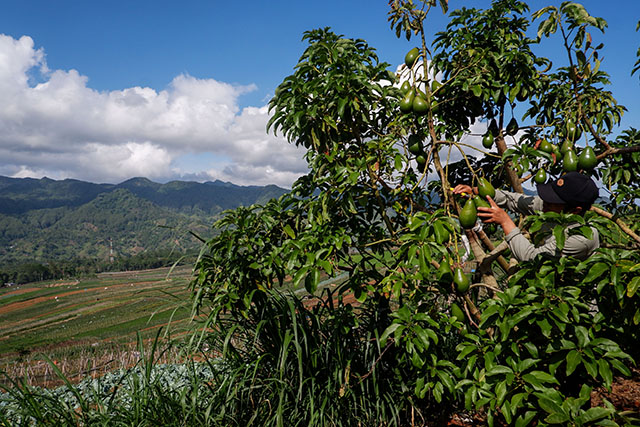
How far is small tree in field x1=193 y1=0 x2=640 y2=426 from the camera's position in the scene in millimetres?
1928

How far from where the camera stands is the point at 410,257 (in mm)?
1905

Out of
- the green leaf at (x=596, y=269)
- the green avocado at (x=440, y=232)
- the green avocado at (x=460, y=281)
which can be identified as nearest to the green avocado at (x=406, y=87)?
the green avocado at (x=440, y=232)

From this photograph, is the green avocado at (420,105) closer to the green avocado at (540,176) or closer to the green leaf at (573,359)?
the green avocado at (540,176)

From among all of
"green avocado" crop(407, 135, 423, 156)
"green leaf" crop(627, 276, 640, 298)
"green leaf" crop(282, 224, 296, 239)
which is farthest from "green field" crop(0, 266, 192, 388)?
"green leaf" crop(627, 276, 640, 298)

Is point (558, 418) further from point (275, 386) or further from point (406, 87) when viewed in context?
point (406, 87)

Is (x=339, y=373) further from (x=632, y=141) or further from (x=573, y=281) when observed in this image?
(x=632, y=141)

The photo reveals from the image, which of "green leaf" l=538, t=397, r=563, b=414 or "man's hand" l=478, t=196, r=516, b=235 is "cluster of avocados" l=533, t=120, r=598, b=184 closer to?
"man's hand" l=478, t=196, r=516, b=235

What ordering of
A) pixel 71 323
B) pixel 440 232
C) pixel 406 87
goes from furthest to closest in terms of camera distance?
pixel 71 323
pixel 406 87
pixel 440 232

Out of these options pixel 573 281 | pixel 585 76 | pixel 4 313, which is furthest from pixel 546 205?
pixel 4 313

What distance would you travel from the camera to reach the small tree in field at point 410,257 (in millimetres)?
1928

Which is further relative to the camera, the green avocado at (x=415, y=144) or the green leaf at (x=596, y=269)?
the green avocado at (x=415, y=144)

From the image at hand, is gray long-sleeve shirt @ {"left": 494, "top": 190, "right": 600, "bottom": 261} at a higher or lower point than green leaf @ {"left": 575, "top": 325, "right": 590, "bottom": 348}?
higher

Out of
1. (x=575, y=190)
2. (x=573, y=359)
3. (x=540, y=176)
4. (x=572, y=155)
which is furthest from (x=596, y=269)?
(x=540, y=176)

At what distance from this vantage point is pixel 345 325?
2.79 m
